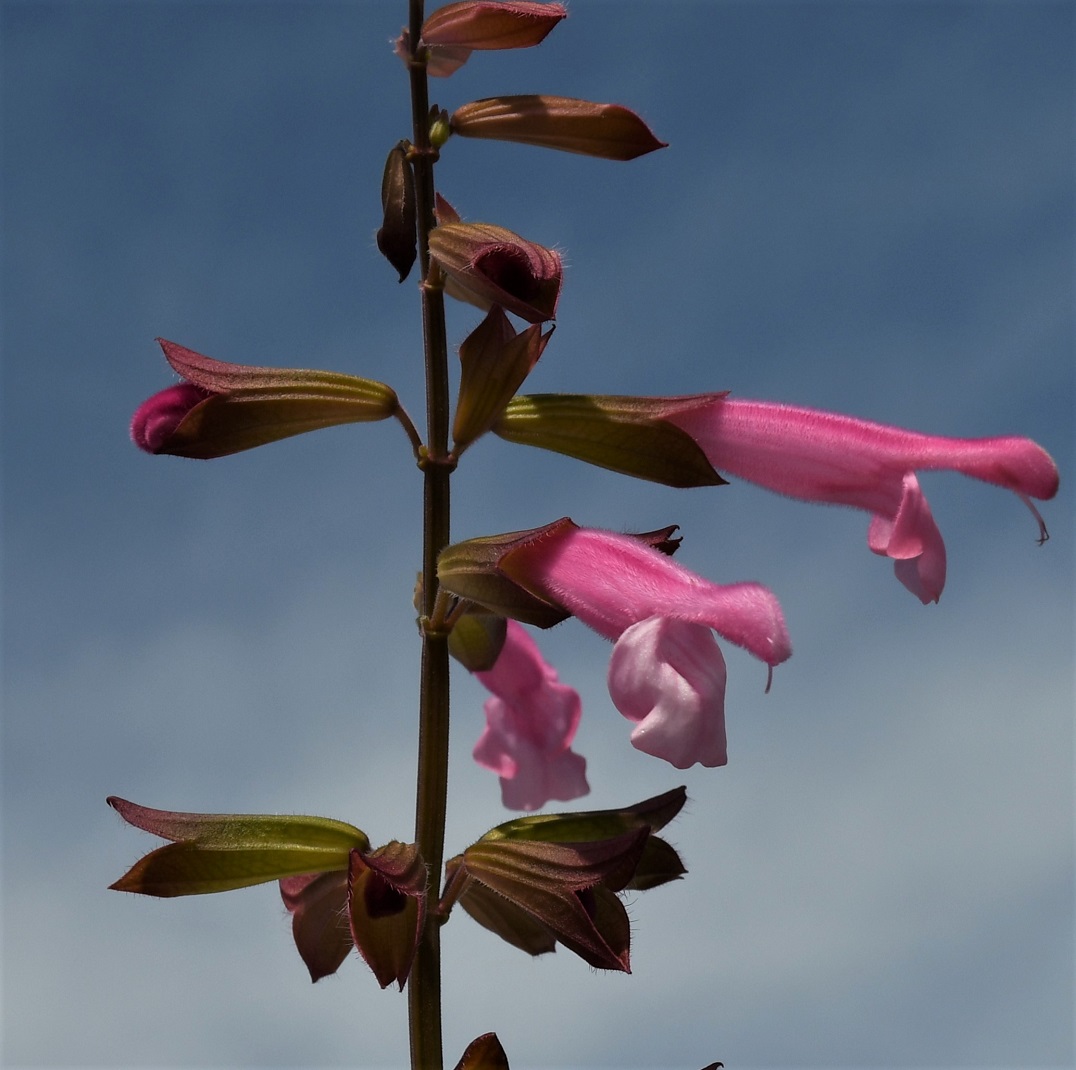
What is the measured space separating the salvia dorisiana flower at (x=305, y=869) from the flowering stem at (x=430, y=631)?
10cm

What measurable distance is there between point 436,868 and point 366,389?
3.10 feet

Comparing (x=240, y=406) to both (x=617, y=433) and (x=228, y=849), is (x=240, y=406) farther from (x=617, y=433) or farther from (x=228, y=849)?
(x=228, y=849)

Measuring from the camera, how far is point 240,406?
2.31m

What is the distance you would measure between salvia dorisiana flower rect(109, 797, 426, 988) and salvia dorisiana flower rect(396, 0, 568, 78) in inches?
62.3

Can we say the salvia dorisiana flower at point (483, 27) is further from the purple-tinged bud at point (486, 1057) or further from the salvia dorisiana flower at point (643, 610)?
the purple-tinged bud at point (486, 1057)

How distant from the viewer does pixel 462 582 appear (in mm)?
2156

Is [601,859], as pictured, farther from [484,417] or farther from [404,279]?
[404,279]

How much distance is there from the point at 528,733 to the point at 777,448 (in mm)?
943

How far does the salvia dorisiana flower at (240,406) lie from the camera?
2.28 m

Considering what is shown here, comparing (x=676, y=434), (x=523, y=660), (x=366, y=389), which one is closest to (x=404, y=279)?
(x=366, y=389)

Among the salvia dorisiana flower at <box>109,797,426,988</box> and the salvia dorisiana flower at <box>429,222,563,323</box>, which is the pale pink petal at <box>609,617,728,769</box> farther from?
the salvia dorisiana flower at <box>429,222,563,323</box>

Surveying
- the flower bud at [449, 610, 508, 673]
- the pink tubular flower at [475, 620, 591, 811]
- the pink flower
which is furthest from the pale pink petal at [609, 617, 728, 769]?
the pink tubular flower at [475, 620, 591, 811]

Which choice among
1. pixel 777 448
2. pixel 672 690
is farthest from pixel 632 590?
pixel 777 448

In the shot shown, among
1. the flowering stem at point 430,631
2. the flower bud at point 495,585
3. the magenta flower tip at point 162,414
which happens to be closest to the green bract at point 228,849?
the flowering stem at point 430,631
